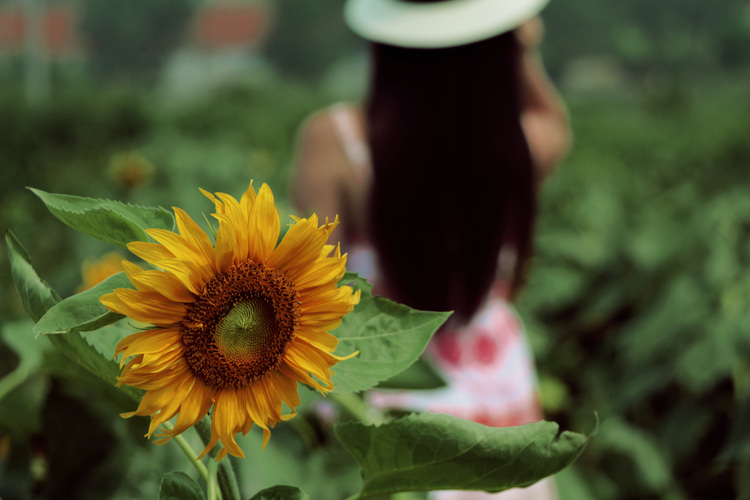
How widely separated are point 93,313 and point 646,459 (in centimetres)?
202

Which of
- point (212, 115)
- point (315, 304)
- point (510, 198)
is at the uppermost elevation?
point (315, 304)

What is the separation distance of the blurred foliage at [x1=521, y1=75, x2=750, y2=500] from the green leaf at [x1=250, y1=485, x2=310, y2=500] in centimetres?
140

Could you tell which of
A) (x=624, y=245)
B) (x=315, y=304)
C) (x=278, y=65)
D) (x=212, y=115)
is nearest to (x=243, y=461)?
(x=315, y=304)

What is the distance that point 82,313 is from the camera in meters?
0.29

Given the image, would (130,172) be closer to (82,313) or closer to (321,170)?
(321,170)

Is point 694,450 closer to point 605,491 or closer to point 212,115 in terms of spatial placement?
point 605,491

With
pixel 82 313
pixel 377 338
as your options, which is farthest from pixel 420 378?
pixel 82 313

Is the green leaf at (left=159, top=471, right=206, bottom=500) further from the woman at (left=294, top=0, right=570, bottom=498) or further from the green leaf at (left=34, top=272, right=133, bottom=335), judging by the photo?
the woman at (left=294, top=0, right=570, bottom=498)

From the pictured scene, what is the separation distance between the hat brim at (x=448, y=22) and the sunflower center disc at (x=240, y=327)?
98 cm

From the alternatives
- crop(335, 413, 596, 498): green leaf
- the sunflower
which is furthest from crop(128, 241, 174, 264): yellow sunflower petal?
crop(335, 413, 596, 498): green leaf

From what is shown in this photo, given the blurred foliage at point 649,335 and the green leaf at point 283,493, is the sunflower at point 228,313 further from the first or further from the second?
the blurred foliage at point 649,335

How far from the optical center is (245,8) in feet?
89.9

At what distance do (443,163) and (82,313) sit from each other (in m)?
1.14

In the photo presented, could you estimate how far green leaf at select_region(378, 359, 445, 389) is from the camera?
43cm
